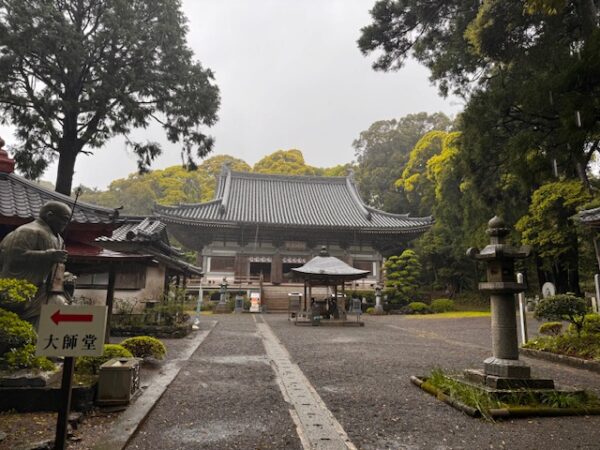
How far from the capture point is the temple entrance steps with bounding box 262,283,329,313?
2400 cm

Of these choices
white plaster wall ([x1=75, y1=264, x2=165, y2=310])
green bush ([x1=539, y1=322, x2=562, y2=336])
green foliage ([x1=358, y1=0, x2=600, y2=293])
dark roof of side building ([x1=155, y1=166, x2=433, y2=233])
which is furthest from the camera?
dark roof of side building ([x1=155, y1=166, x2=433, y2=233])

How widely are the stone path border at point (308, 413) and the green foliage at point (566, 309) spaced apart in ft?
19.9

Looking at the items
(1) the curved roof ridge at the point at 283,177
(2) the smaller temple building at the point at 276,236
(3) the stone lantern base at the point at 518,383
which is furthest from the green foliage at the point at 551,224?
(1) the curved roof ridge at the point at 283,177

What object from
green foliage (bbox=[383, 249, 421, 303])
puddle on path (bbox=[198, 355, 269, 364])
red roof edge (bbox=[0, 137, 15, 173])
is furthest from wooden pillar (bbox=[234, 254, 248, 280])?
red roof edge (bbox=[0, 137, 15, 173])

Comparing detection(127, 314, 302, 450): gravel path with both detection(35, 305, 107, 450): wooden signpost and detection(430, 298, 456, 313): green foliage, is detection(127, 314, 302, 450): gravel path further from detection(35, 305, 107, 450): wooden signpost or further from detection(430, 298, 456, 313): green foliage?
detection(430, 298, 456, 313): green foliage

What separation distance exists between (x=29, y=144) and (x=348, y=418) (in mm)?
15054

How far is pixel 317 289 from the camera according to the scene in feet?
86.1

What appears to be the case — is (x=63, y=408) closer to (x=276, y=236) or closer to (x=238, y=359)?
(x=238, y=359)

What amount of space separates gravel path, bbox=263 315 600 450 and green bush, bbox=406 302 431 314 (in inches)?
475

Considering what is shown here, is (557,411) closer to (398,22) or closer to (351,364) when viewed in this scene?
(351,364)

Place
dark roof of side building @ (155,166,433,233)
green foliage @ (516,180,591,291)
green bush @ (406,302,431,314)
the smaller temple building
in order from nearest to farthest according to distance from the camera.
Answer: green foliage @ (516,180,591,291) < green bush @ (406,302,431,314) < the smaller temple building < dark roof of side building @ (155,166,433,233)

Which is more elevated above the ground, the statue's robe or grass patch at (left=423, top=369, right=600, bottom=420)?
the statue's robe

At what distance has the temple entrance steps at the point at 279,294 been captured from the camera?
78.7ft

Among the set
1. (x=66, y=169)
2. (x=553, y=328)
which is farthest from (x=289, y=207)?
(x=553, y=328)
